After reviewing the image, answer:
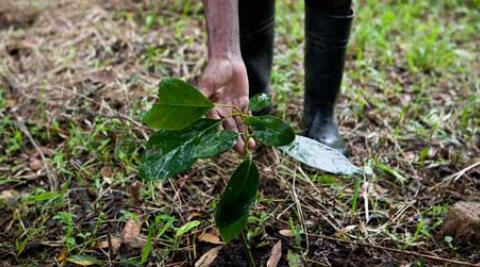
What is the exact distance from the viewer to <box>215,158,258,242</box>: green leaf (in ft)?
3.22

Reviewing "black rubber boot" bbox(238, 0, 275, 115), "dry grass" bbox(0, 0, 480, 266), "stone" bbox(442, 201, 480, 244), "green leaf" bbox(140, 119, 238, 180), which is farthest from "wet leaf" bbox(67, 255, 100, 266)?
"stone" bbox(442, 201, 480, 244)

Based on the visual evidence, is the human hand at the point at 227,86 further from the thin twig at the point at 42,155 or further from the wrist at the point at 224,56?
the thin twig at the point at 42,155

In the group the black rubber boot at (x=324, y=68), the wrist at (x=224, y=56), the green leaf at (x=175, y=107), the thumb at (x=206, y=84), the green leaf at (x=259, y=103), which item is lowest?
the black rubber boot at (x=324, y=68)

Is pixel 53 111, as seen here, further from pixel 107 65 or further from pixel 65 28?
pixel 65 28

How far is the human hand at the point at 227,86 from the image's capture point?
52.4 inches

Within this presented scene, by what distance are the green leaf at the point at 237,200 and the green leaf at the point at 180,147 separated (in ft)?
0.21

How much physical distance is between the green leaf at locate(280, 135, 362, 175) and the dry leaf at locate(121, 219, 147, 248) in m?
0.59

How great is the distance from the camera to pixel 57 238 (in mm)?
1463

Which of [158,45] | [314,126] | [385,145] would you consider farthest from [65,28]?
[385,145]

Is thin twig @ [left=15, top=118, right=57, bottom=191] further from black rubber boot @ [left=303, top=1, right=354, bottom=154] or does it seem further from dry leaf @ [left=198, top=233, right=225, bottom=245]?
black rubber boot @ [left=303, top=1, right=354, bottom=154]

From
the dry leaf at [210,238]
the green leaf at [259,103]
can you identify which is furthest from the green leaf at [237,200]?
the dry leaf at [210,238]

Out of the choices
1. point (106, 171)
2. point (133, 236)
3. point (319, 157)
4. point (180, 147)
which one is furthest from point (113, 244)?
point (319, 157)

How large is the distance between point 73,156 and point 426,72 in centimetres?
164

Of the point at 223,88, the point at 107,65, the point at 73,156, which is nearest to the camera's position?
the point at 223,88
